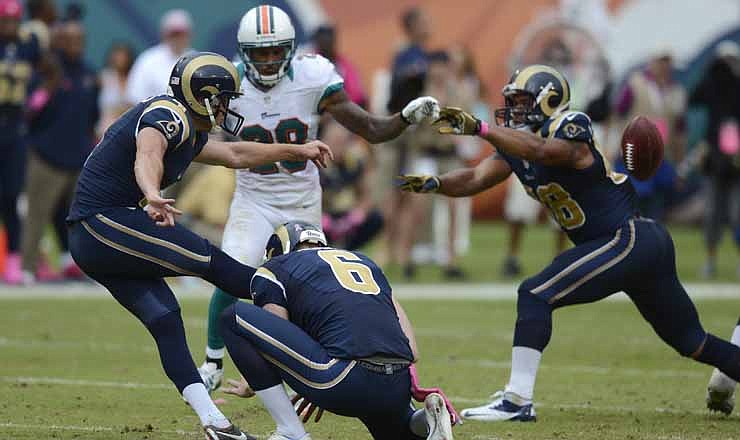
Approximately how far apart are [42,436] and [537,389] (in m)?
2.61

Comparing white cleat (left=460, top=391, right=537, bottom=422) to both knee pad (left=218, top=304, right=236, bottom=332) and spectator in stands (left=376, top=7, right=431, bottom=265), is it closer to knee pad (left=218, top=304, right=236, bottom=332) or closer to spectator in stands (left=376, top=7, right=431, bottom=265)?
knee pad (left=218, top=304, right=236, bottom=332)

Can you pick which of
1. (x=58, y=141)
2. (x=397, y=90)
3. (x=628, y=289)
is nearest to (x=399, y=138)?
(x=397, y=90)

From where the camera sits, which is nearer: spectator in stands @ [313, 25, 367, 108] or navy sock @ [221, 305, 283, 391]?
navy sock @ [221, 305, 283, 391]

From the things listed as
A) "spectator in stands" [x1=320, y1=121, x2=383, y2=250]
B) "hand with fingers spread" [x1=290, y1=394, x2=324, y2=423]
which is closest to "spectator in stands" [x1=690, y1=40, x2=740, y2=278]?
"spectator in stands" [x1=320, y1=121, x2=383, y2=250]

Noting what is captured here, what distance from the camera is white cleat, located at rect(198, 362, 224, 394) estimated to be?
A: 20.9 ft

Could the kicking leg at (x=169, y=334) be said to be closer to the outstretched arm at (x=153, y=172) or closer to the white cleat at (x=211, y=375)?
the outstretched arm at (x=153, y=172)

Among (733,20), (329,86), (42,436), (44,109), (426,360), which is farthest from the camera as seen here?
(733,20)

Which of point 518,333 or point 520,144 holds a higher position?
point 520,144

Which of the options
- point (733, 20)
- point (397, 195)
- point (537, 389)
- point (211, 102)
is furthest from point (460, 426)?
point (733, 20)

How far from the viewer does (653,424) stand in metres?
5.77

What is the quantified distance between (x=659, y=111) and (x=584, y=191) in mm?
6664

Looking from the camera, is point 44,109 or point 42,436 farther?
point 44,109

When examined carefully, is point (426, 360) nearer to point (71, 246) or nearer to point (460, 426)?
point (460, 426)

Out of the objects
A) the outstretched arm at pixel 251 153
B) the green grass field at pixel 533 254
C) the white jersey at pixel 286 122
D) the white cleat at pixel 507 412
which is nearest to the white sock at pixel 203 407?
the outstretched arm at pixel 251 153
